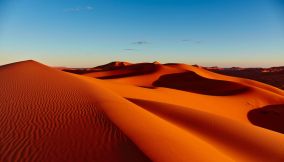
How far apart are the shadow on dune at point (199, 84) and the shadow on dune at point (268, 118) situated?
6.22 meters

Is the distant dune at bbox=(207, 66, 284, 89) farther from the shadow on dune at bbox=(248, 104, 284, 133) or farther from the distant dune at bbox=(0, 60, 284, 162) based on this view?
the distant dune at bbox=(0, 60, 284, 162)

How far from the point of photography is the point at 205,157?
19.2ft

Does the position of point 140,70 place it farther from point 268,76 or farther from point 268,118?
point 268,118

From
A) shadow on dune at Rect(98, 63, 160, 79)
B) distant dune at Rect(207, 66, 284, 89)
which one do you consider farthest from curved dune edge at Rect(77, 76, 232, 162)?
distant dune at Rect(207, 66, 284, 89)

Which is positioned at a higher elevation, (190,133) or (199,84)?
(190,133)

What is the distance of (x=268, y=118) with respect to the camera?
1739 cm

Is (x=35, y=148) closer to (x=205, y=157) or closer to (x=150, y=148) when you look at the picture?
(x=150, y=148)

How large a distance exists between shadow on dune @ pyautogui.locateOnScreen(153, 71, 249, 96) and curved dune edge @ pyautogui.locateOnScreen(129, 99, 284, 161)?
1473 cm

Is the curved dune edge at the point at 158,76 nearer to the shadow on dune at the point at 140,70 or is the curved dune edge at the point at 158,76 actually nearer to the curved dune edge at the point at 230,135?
the shadow on dune at the point at 140,70

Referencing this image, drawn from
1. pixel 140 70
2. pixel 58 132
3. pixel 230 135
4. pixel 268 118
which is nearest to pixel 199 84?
pixel 268 118

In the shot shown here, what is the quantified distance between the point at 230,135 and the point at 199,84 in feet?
74.1

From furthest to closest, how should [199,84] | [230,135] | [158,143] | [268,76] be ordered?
[268,76]
[199,84]
[230,135]
[158,143]

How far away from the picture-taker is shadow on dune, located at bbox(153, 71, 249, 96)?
26692 millimetres

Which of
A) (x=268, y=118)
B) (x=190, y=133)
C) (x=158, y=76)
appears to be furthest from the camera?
(x=158, y=76)
